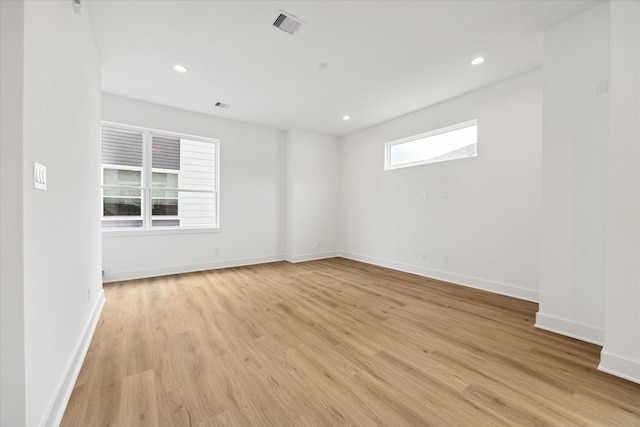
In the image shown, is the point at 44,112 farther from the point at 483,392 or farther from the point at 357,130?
the point at 357,130

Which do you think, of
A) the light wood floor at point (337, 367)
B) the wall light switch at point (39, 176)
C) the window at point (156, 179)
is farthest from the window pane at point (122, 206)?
the wall light switch at point (39, 176)

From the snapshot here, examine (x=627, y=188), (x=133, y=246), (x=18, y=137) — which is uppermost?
(x=18, y=137)

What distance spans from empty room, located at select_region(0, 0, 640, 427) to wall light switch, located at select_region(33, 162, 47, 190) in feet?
0.06

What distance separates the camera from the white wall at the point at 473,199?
3.25 meters

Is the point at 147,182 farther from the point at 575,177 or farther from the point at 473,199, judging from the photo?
the point at 575,177

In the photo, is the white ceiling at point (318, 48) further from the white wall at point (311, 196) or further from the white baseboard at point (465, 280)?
the white baseboard at point (465, 280)

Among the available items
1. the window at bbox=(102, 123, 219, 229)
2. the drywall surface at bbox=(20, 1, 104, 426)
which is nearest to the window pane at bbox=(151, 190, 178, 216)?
the window at bbox=(102, 123, 219, 229)

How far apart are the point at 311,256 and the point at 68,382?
4.53 meters

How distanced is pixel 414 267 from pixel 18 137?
15.9 feet

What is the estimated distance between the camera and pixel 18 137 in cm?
103

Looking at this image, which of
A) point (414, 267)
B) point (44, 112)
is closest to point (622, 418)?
point (414, 267)

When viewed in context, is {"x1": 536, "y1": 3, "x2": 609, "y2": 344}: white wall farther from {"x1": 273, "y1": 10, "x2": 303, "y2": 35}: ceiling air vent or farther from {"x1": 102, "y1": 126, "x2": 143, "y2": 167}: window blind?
{"x1": 102, "y1": 126, "x2": 143, "y2": 167}: window blind

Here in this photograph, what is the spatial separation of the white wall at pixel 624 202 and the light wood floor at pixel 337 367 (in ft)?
0.91

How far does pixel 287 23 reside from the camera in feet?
7.86
